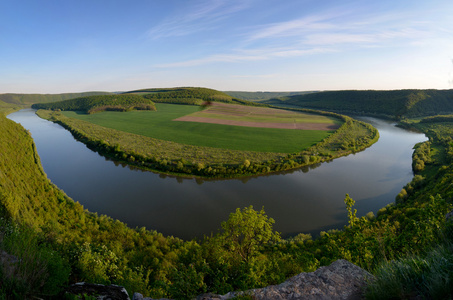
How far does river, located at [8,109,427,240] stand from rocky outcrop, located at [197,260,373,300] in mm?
17746

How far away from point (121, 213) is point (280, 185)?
24994 millimetres

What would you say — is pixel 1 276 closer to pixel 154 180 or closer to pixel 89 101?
pixel 154 180

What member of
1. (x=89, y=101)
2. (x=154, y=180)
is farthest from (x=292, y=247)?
(x=89, y=101)

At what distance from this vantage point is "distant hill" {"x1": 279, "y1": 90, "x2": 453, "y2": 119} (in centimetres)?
11894

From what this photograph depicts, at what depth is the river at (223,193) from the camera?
83.0 feet

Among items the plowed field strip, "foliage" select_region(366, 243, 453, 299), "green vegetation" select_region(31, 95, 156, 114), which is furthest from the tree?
"green vegetation" select_region(31, 95, 156, 114)

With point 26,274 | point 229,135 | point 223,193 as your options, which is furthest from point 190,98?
point 26,274

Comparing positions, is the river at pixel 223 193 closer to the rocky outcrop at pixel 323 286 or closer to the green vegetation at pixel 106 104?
the rocky outcrop at pixel 323 286

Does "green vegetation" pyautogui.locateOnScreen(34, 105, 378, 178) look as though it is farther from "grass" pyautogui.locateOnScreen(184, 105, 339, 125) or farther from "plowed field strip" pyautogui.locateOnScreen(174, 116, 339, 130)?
"grass" pyautogui.locateOnScreen(184, 105, 339, 125)

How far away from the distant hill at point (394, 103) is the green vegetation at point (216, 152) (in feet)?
219

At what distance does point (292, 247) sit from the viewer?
772 inches

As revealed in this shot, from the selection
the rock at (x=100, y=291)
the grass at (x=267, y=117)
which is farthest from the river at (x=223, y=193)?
the grass at (x=267, y=117)

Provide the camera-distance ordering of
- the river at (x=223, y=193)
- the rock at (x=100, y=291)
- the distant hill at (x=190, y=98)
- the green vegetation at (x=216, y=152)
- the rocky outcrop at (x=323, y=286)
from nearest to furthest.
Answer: the rocky outcrop at (x=323, y=286), the rock at (x=100, y=291), the river at (x=223, y=193), the green vegetation at (x=216, y=152), the distant hill at (x=190, y=98)

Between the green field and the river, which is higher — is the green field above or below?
above
